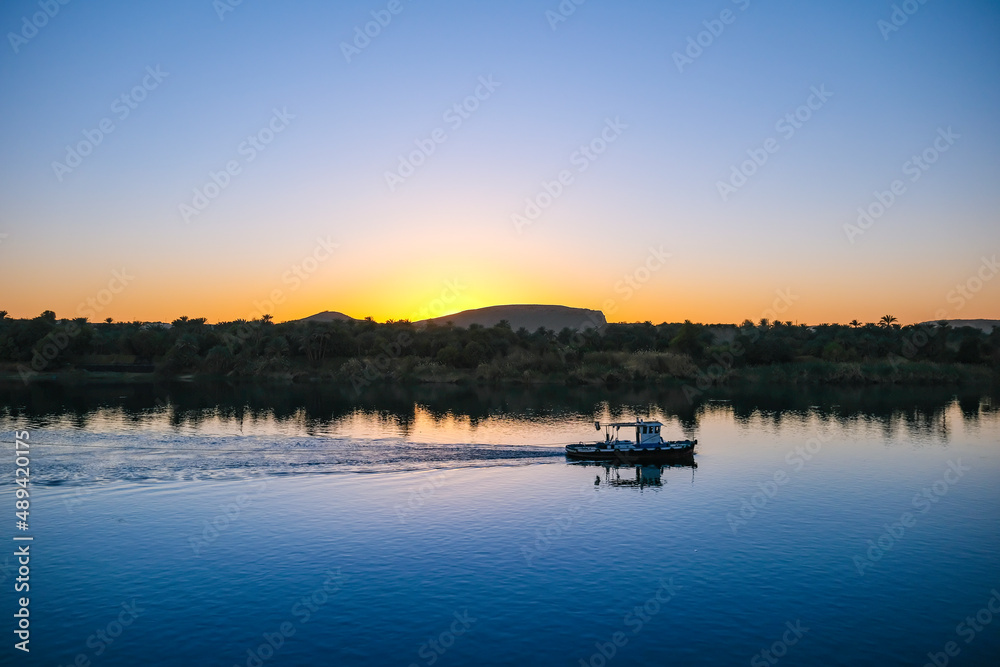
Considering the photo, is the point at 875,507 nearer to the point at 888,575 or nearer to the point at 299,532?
the point at 888,575

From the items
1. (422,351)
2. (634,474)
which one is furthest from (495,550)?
(422,351)

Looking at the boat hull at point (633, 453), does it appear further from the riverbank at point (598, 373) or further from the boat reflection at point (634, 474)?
the riverbank at point (598, 373)

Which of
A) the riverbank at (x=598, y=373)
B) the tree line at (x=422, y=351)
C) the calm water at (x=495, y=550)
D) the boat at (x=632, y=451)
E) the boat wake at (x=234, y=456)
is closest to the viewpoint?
the calm water at (x=495, y=550)

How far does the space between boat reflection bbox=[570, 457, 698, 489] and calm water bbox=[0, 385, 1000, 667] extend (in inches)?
16.5

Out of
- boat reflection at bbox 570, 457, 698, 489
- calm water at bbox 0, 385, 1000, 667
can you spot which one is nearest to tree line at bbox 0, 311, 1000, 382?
calm water at bbox 0, 385, 1000, 667

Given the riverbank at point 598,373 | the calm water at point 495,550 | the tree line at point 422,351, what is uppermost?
the tree line at point 422,351

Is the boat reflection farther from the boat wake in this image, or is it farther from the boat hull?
the boat wake

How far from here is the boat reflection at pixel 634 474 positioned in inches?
2017

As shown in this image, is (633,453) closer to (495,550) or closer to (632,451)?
(632,451)

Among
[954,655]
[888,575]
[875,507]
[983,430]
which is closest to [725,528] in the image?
[888,575]

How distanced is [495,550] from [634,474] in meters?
23.7

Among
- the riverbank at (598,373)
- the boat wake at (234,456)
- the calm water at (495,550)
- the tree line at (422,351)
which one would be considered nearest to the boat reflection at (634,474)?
the calm water at (495,550)

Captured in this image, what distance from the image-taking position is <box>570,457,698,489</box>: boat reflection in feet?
168

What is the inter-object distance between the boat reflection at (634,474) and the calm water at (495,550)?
1.38ft
